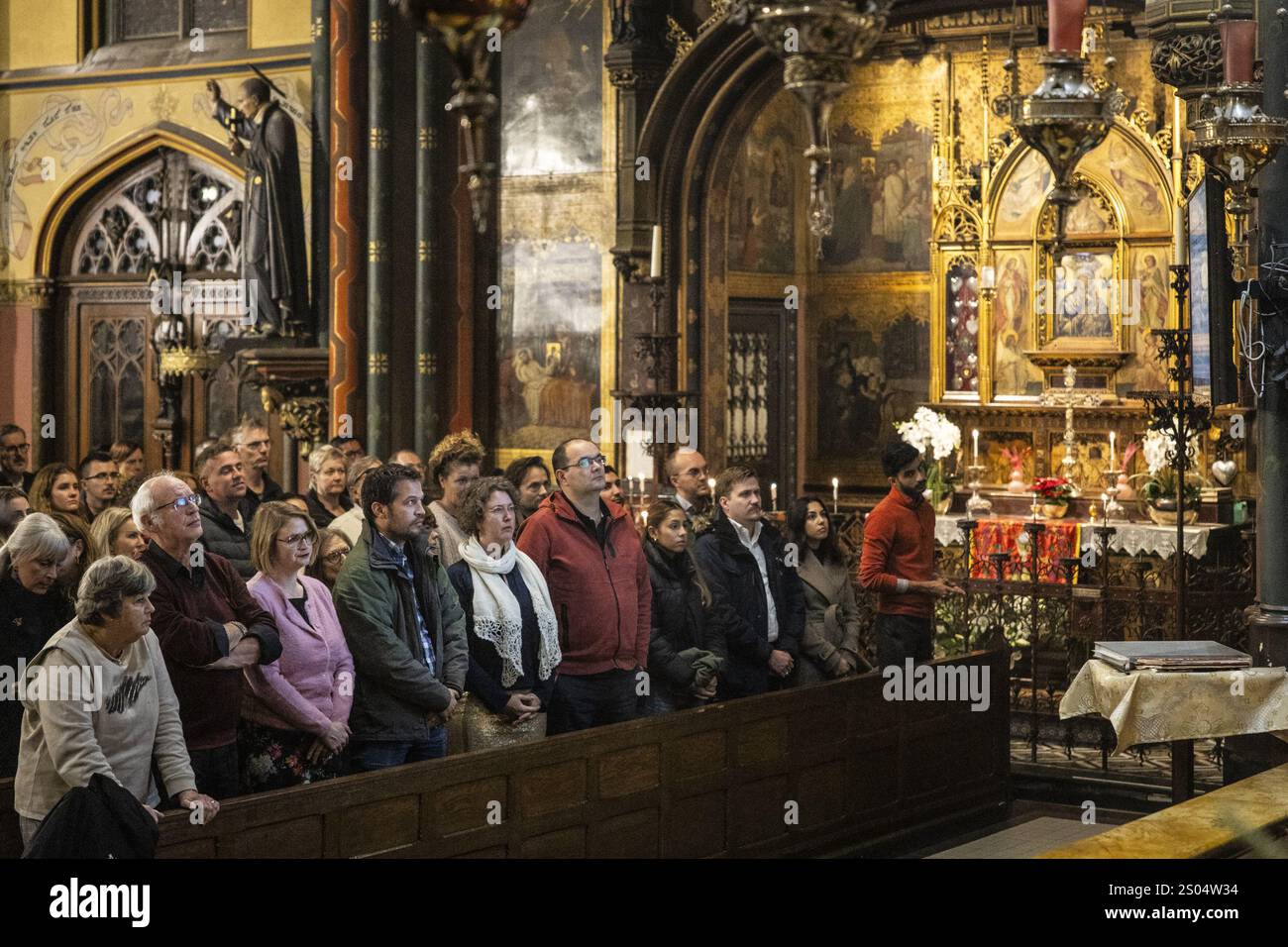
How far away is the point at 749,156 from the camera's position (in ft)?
45.6

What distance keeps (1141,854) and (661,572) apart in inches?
121

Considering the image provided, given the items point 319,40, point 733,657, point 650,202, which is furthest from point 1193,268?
point 319,40

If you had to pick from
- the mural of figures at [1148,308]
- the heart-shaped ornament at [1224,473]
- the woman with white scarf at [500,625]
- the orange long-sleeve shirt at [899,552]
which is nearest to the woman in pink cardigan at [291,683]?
the woman with white scarf at [500,625]

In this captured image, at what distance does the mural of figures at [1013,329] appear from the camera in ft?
47.3

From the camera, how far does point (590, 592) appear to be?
6875 millimetres

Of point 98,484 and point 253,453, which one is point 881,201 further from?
point 98,484

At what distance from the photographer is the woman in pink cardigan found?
5.81 m

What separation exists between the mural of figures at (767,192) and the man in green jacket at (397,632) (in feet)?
25.6

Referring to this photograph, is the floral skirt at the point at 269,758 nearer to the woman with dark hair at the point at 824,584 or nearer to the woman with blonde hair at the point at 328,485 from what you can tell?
the woman with dark hair at the point at 824,584

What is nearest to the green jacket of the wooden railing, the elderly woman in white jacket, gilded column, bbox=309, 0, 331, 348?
the elderly woman in white jacket

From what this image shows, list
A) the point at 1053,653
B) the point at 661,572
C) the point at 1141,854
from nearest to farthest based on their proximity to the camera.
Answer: the point at 1141,854 < the point at 661,572 < the point at 1053,653

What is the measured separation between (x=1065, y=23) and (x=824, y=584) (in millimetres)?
4198

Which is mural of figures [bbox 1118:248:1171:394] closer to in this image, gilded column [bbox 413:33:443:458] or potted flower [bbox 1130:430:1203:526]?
potted flower [bbox 1130:430:1203:526]

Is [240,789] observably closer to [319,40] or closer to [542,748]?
[542,748]
